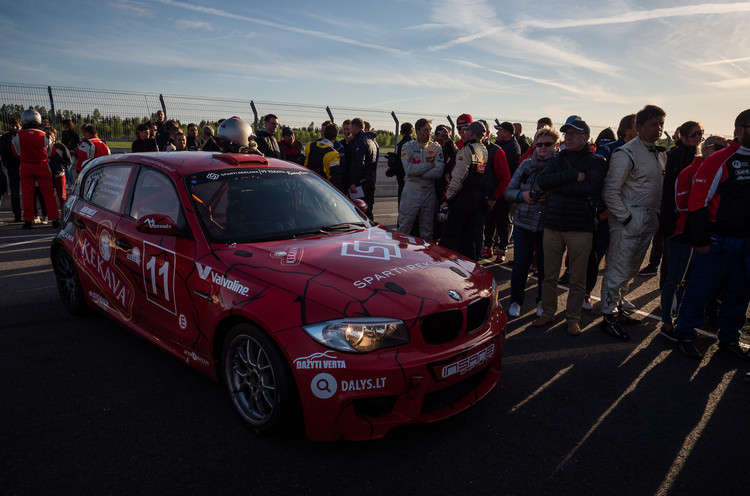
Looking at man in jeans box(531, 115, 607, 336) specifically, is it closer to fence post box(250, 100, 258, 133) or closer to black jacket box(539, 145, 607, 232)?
black jacket box(539, 145, 607, 232)

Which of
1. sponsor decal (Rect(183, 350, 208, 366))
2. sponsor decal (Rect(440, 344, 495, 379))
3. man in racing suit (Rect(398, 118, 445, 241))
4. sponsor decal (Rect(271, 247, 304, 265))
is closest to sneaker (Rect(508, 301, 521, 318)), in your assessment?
man in racing suit (Rect(398, 118, 445, 241))

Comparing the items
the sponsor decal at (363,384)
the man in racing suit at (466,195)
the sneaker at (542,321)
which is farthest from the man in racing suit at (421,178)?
the sponsor decal at (363,384)

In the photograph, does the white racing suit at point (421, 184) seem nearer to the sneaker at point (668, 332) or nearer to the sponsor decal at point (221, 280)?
the sneaker at point (668, 332)

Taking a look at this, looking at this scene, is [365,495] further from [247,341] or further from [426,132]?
[426,132]

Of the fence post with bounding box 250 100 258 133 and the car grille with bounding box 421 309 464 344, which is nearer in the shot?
the car grille with bounding box 421 309 464 344

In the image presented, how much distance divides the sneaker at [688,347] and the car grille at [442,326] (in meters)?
2.60

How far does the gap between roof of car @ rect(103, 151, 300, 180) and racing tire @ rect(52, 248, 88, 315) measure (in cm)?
112

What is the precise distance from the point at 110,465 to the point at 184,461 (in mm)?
361

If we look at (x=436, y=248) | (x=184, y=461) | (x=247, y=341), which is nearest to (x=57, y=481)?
(x=184, y=461)

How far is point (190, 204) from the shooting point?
3350mm

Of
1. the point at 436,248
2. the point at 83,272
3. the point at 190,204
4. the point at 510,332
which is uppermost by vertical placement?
the point at 190,204

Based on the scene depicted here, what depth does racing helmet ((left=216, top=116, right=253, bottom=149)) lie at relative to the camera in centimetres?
562

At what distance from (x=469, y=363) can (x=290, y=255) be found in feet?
4.05

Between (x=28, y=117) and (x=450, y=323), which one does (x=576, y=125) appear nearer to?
(x=450, y=323)
